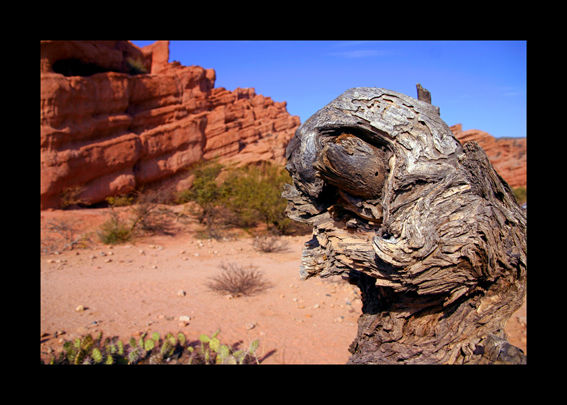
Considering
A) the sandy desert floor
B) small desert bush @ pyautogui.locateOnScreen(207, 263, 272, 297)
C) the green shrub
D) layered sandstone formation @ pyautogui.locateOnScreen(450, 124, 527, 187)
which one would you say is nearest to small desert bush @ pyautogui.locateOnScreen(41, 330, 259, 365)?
the sandy desert floor

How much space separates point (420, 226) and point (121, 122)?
20.0 metres

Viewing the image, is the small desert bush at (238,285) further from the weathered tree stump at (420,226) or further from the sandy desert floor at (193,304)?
the weathered tree stump at (420,226)

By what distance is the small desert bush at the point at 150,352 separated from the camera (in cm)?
397

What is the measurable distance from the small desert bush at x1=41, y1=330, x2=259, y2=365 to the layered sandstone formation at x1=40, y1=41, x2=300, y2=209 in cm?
1414

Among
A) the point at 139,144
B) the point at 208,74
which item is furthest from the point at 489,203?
the point at 208,74

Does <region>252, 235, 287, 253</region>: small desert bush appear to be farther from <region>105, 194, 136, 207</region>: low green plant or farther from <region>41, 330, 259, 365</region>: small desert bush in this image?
<region>105, 194, 136, 207</region>: low green plant

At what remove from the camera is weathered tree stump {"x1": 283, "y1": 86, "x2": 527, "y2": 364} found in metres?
1.57

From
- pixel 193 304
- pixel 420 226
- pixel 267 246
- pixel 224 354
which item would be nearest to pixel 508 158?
pixel 267 246

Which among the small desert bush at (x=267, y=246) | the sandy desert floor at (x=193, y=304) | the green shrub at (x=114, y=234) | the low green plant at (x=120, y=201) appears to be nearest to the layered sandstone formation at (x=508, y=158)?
the small desert bush at (x=267, y=246)

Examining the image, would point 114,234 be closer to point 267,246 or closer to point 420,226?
Result: point 267,246

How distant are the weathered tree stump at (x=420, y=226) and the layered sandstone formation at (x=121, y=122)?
17377mm

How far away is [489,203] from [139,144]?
20569 mm

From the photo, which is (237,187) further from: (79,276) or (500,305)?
(500,305)

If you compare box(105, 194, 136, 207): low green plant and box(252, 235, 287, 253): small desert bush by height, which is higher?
box(105, 194, 136, 207): low green plant
